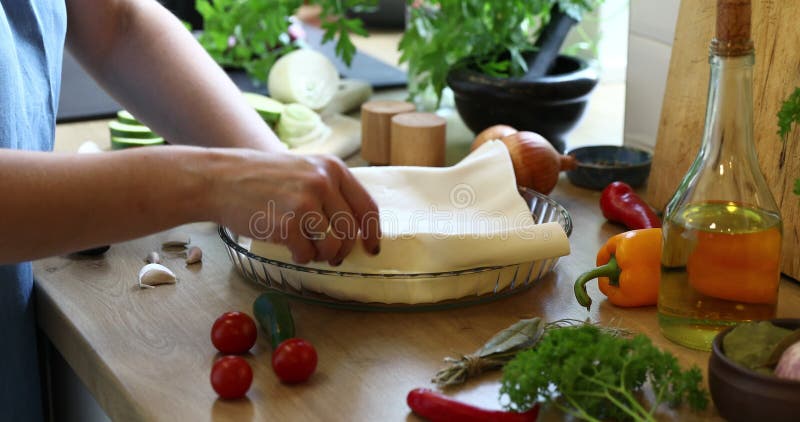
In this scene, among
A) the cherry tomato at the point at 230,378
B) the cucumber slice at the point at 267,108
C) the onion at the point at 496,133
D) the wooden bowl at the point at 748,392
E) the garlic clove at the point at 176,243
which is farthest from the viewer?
the cucumber slice at the point at 267,108

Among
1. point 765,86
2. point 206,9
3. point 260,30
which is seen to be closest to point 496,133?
point 765,86

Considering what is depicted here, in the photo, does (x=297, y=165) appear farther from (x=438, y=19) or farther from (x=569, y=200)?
(x=438, y=19)

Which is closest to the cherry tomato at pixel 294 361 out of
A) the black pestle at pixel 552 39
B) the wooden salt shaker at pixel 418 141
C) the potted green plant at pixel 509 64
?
the wooden salt shaker at pixel 418 141

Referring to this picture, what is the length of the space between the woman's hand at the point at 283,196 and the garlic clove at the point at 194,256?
0.96 ft

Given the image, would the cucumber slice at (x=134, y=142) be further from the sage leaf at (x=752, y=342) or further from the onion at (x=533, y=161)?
the sage leaf at (x=752, y=342)

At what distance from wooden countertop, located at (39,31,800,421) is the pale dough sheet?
0.20 feet

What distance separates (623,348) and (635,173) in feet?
2.17

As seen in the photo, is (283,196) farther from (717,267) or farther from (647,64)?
(647,64)

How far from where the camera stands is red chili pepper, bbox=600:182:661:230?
4.00 ft

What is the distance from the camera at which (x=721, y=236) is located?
90cm

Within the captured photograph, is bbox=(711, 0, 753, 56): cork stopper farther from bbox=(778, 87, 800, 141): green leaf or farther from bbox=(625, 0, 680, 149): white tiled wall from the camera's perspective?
bbox=(625, 0, 680, 149): white tiled wall

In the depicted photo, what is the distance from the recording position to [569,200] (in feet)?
4.59

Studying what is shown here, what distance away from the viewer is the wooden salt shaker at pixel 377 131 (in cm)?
152

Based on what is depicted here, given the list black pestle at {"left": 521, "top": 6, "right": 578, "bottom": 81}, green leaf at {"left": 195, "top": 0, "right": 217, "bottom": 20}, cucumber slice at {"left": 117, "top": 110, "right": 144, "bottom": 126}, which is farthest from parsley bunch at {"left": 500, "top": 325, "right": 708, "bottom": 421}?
green leaf at {"left": 195, "top": 0, "right": 217, "bottom": 20}
